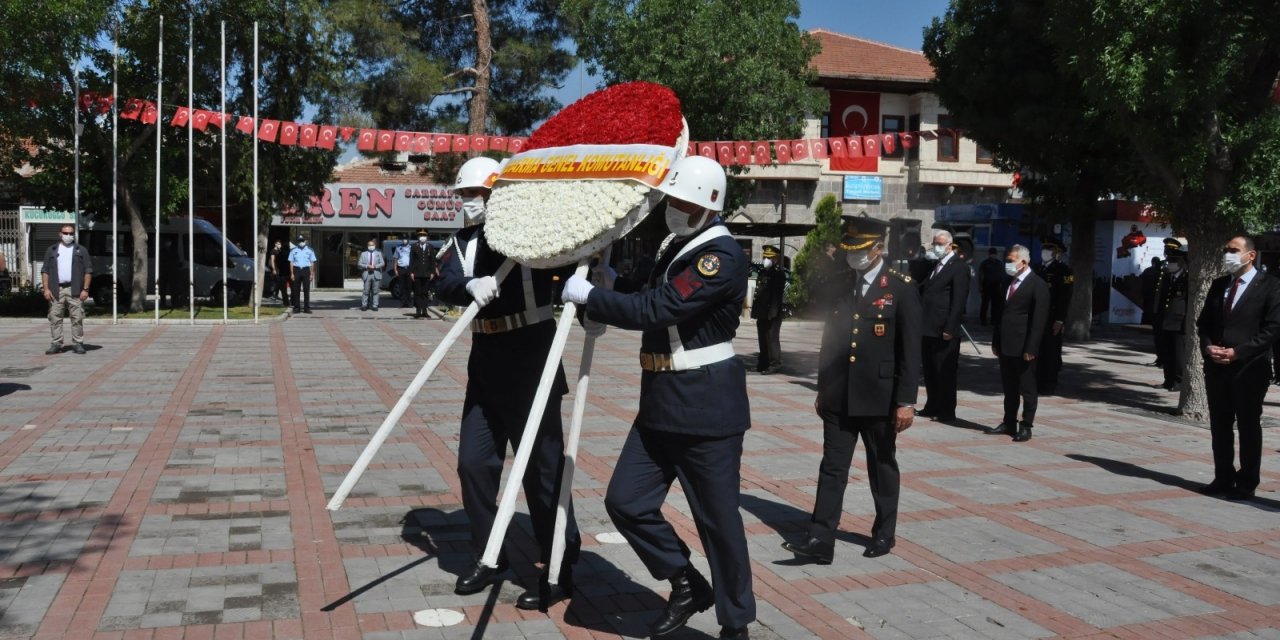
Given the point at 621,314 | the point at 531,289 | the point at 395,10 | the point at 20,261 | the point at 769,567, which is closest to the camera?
the point at 621,314

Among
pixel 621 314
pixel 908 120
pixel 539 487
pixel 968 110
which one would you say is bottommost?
pixel 539 487

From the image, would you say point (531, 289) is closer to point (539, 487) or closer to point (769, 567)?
point (539, 487)

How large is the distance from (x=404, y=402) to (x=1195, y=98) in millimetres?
8787

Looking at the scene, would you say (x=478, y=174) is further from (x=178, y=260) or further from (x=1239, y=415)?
(x=178, y=260)

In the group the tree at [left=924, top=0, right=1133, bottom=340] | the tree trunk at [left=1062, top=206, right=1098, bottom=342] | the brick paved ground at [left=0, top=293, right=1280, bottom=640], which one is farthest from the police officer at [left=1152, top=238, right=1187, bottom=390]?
the tree trunk at [left=1062, top=206, right=1098, bottom=342]

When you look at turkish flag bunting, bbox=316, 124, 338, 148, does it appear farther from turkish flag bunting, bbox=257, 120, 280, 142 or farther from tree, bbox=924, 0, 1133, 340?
tree, bbox=924, 0, 1133, 340

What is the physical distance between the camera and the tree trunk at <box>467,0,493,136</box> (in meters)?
26.0

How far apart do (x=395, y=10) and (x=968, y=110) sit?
16.4 meters

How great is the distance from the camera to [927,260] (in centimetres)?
1365

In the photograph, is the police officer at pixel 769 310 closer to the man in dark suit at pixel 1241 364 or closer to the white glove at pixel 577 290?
the man in dark suit at pixel 1241 364

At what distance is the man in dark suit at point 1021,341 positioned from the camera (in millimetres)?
9539

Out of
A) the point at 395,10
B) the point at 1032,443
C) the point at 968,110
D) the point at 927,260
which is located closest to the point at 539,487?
the point at 1032,443

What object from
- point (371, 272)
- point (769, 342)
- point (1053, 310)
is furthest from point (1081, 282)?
point (371, 272)

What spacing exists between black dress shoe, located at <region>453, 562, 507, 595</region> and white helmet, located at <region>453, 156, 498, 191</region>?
66.7 inches
